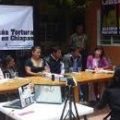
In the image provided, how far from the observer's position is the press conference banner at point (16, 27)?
8016 mm

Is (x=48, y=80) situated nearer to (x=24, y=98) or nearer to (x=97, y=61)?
(x=24, y=98)

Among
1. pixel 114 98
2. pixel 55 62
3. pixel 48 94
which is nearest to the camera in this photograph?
pixel 114 98

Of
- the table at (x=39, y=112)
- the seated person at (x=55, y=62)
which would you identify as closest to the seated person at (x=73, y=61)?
the seated person at (x=55, y=62)

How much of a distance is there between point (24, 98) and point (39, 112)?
349 millimetres

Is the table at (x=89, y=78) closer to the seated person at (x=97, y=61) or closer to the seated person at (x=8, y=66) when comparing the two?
the seated person at (x=97, y=61)

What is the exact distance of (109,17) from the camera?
31.6 feet

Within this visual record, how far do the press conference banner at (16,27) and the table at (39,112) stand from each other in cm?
364

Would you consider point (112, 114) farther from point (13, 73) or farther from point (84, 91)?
point (84, 91)

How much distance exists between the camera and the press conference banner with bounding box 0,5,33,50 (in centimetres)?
802

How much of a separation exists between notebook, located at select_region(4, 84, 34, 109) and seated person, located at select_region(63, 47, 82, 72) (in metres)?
3.78

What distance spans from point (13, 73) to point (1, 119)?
1.61 meters

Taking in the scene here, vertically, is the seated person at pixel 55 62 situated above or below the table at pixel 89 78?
above

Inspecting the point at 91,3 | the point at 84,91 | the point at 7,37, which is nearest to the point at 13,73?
the point at 7,37

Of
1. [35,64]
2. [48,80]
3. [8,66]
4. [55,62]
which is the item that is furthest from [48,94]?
[55,62]
